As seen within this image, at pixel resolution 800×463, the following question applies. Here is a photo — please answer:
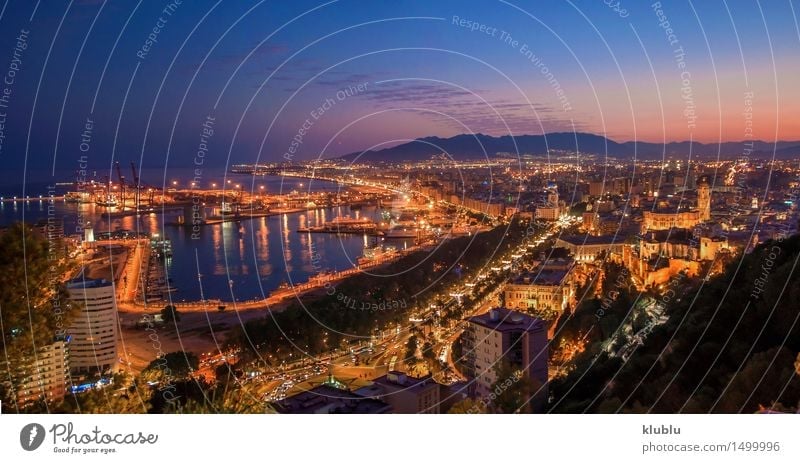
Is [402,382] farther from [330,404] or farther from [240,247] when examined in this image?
[240,247]

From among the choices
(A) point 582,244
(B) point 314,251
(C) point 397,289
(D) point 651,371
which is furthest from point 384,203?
(D) point 651,371

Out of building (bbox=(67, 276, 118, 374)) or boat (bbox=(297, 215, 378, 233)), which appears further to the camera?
boat (bbox=(297, 215, 378, 233))

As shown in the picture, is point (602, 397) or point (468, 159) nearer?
point (602, 397)

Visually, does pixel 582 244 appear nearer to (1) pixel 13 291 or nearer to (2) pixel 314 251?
(2) pixel 314 251

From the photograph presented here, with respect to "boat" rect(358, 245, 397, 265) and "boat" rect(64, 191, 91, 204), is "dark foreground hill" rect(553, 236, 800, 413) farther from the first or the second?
"boat" rect(64, 191, 91, 204)
